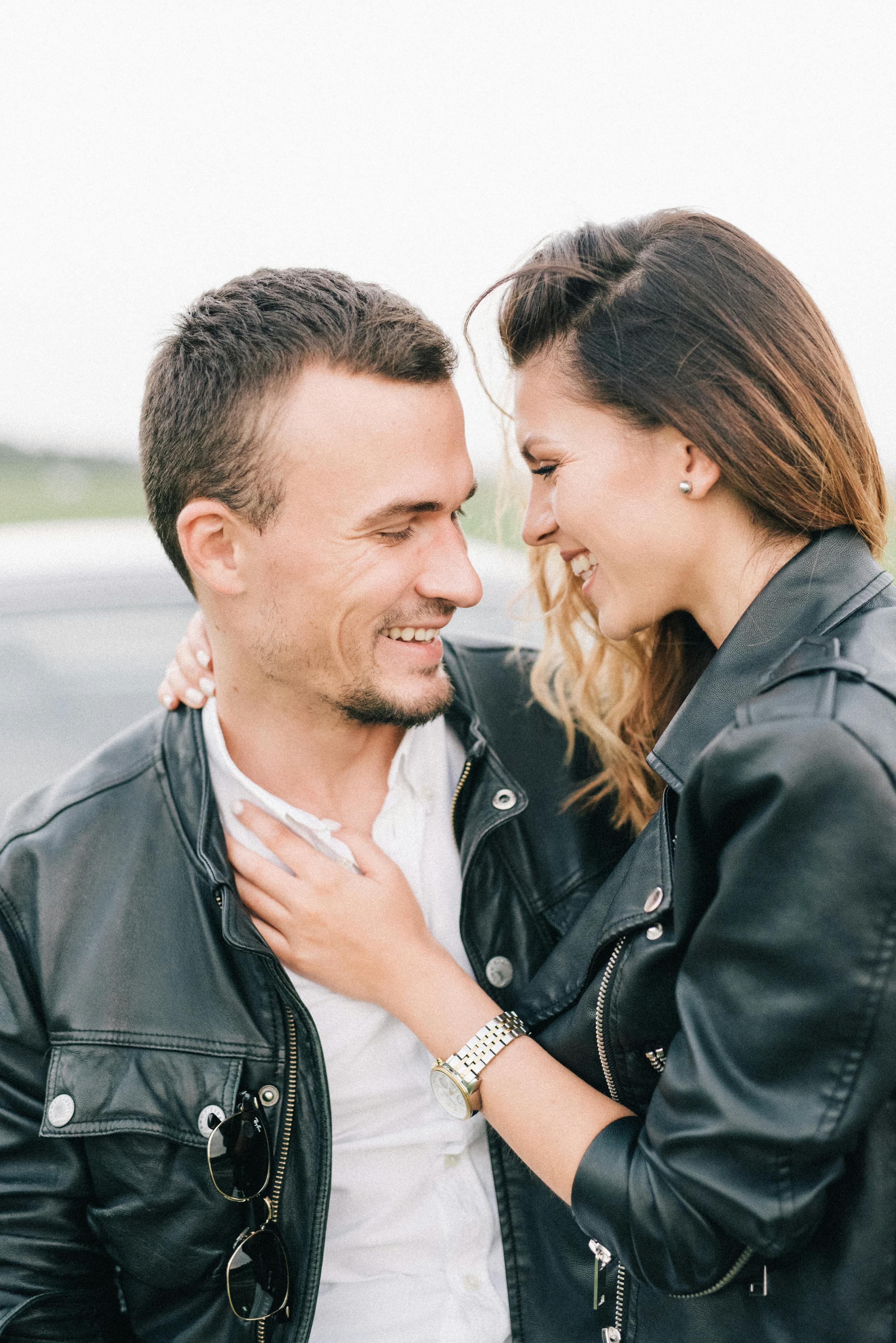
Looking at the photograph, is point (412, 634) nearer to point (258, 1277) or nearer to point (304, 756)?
point (304, 756)

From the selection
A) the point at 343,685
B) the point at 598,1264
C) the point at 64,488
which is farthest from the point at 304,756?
the point at 64,488

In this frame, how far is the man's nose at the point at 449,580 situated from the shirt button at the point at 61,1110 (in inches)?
40.2

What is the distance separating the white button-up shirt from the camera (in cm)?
189

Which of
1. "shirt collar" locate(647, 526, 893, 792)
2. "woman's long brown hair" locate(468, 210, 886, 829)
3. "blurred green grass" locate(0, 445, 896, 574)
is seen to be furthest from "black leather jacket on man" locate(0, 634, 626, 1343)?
"blurred green grass" locate(0, 445, 896, 574)

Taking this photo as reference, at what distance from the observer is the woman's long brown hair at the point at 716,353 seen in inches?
65.4

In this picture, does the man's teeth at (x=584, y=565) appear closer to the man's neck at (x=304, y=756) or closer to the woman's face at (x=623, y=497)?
the woman's face at (x=623, y=497)

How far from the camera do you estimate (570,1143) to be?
5.09 feet

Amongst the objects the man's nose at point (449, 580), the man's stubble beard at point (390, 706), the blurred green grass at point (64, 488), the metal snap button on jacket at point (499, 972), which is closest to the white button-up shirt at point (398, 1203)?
the metal snap button on jacket at point (499, 972)

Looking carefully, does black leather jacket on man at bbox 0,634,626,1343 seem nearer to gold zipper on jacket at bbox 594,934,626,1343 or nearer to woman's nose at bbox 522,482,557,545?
gold zipper on jacket at bbox 594,934,626,1343

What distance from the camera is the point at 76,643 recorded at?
10.3 feet

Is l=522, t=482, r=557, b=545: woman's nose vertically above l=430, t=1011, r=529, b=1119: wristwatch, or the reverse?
l=522, t=482, r=557, b=545: woman's nose

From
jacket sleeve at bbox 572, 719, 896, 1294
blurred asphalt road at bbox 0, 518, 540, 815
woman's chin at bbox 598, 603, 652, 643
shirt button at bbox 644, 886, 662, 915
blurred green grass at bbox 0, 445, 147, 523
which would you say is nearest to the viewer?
jacket sleeve at bbox 572, 719, 896, 1294

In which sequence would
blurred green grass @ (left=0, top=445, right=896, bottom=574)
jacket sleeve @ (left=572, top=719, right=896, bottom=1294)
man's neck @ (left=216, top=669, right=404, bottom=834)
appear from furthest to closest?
1. blurred green grass @ (left=0, top=445, right=896, bottom=574)
2. man's neck @ (left=216, top=669, right=404, bottom=834)
3. jacket sleeve @ (left=572, top=719, right=896, bottom=1294)

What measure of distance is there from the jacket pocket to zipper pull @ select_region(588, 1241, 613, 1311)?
594 millimetres
